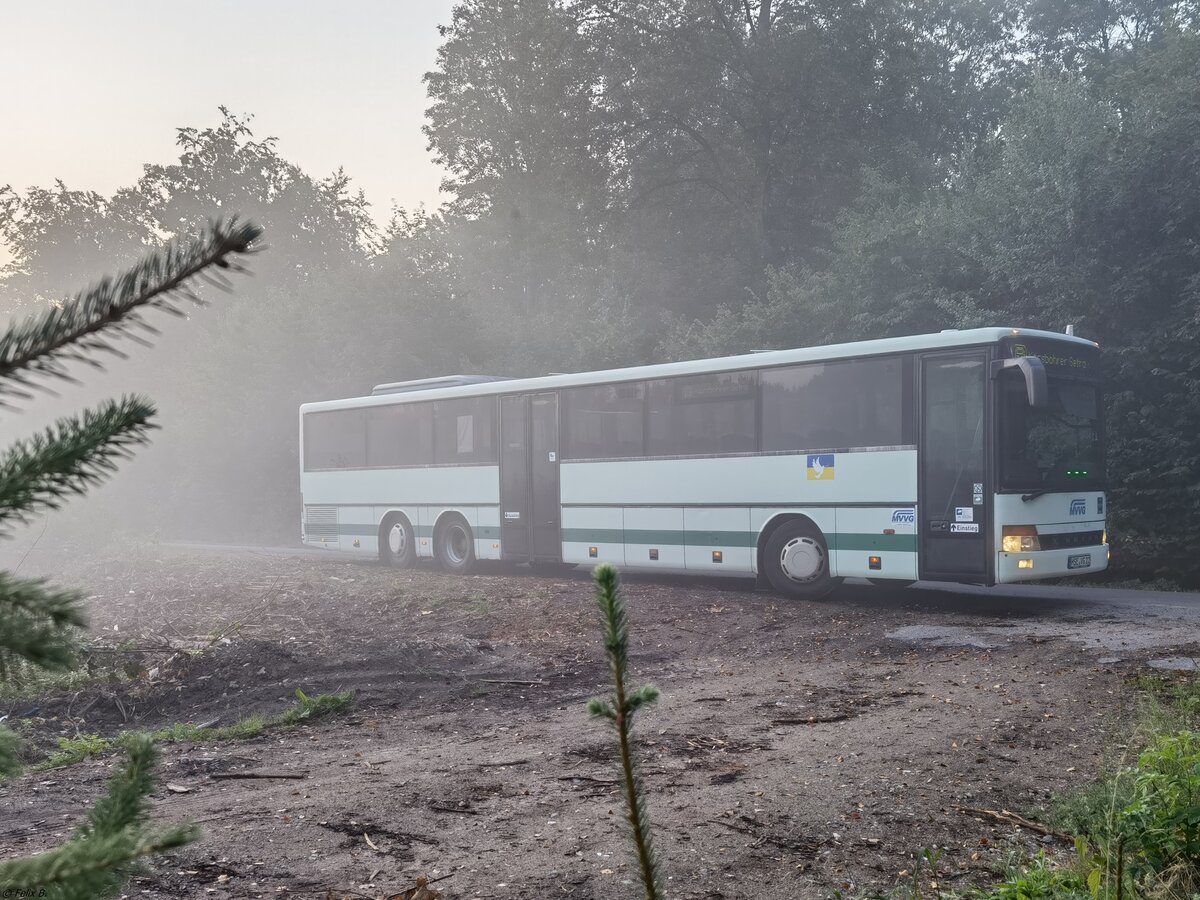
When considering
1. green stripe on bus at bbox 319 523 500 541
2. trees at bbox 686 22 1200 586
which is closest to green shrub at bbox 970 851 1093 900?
trees at bbox 686 22 1200 586

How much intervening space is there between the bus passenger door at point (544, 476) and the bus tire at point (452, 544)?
1.99 meters

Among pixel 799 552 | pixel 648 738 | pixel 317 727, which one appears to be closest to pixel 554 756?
pixel 648 738

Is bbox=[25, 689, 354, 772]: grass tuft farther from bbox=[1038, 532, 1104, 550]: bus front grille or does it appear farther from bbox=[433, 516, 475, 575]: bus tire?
bbox=[433, 516, 475, 575]: bus tire

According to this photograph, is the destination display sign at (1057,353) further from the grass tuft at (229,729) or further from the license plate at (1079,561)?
the grass tuft at (229,729)

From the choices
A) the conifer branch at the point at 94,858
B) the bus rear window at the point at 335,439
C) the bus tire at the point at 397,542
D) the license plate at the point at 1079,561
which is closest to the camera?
the conifer branch at the point at 94,858

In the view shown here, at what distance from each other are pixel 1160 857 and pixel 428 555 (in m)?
18.2

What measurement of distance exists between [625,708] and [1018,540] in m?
13.4

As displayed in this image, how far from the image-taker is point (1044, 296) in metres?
19.9

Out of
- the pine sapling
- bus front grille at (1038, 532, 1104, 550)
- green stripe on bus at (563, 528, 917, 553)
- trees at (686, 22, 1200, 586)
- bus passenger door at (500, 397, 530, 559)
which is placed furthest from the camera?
bus passenger door at (500, 397, 530, 559)

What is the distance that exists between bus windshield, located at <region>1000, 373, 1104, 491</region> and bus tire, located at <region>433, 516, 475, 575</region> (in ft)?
33.1

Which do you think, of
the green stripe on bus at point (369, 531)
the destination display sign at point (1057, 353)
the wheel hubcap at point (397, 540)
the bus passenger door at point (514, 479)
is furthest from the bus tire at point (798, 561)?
the wheel hubcap at point (397, 540)

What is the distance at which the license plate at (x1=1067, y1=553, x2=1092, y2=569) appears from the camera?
47.5 ft

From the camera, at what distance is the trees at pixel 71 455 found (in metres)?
1.02

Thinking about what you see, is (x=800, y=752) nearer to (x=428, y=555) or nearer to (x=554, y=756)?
(x=554, y=756)
